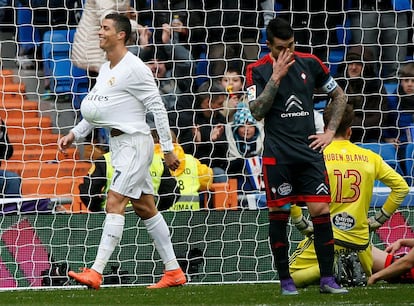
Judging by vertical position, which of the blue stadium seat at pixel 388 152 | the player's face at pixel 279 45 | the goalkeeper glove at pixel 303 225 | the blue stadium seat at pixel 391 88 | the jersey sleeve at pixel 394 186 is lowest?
the blue stadium seat at pixel 388 152

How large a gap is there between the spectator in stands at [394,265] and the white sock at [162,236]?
1.56 meters

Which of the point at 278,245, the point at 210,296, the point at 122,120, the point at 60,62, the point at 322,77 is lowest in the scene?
the point at 210,296

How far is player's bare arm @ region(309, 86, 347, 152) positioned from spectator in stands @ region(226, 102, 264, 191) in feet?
11.9

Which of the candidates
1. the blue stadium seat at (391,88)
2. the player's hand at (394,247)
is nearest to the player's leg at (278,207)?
the player's hand at (394,247)

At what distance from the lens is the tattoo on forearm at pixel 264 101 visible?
8066mm

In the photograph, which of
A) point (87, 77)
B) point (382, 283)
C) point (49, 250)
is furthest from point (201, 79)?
point (382, 283)

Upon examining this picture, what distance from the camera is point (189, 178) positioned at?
456 inches

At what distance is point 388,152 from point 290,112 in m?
4.12

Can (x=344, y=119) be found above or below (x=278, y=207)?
above

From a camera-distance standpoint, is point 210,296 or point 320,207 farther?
point 210,296

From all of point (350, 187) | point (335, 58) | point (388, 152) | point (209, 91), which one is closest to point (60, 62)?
point (209, 91)

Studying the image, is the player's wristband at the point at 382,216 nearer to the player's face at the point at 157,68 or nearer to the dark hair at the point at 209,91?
the dark hair at the point at 209,91

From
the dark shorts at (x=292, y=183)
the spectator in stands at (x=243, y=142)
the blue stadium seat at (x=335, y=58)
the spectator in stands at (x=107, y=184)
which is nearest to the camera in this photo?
the dark shorts at (x=292, y=183)

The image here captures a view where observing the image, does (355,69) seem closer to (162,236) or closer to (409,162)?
(409,162)
